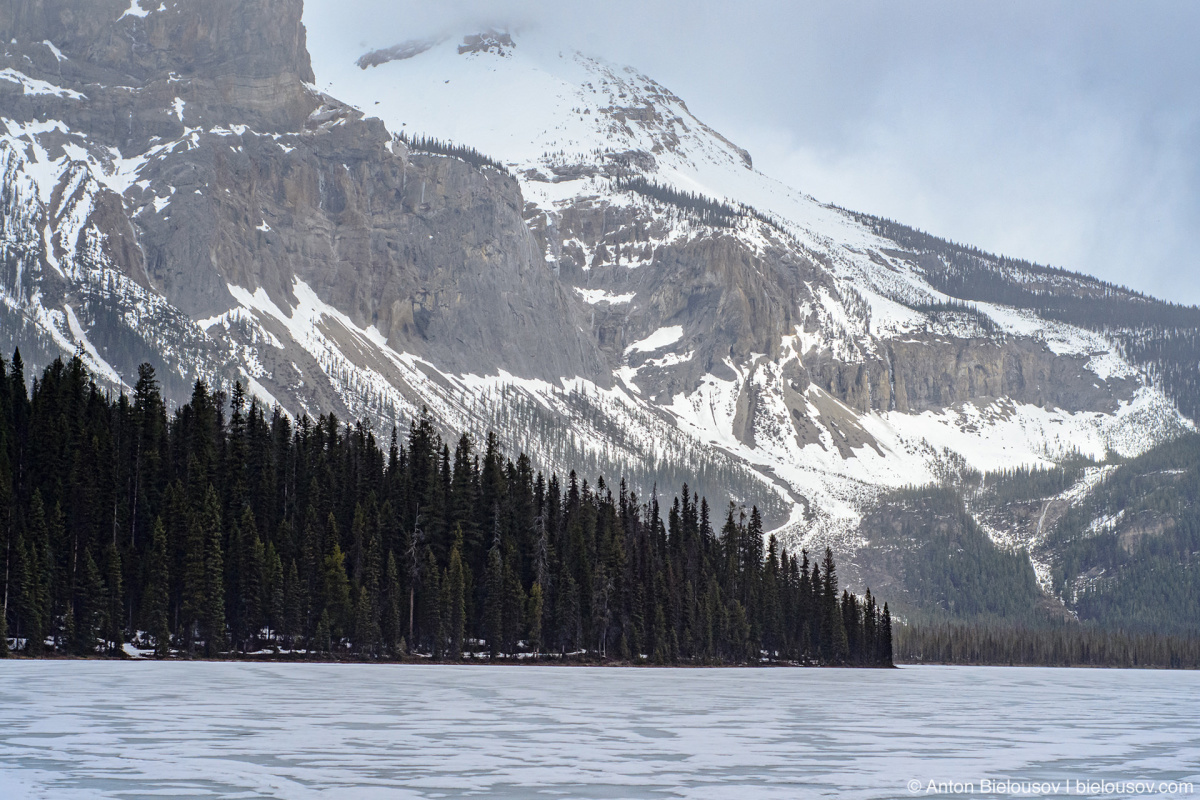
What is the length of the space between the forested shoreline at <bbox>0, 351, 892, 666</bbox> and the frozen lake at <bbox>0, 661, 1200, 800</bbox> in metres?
25.9

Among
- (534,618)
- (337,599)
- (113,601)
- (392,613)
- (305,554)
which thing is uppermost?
(305,554)

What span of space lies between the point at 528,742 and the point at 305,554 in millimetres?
70916

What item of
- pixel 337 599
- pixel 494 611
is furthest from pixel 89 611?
pixel 494 611

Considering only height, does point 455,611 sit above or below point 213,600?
below

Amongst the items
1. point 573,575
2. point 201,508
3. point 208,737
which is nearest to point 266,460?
point 201,508

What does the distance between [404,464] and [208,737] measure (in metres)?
98.9

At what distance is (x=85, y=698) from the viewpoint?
4728 cm

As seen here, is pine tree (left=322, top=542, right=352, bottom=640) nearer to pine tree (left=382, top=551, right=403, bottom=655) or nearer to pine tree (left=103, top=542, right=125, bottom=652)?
pine tree (left=382, top=551, right=403, bottom=655)

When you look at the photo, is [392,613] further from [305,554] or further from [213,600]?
[213,600]

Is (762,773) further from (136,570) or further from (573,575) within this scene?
(573,575)

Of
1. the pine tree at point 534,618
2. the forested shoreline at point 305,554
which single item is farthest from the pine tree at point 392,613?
the pine tree at point 534,618

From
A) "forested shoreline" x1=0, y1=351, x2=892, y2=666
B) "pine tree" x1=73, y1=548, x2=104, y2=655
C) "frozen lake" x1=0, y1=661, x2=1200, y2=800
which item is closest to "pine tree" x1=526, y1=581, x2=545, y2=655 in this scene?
"forested shoreline" x1=0, y1=351, x2=892, y2=666

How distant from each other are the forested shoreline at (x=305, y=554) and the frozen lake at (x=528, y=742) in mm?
25899

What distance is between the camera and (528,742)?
36.0 m
